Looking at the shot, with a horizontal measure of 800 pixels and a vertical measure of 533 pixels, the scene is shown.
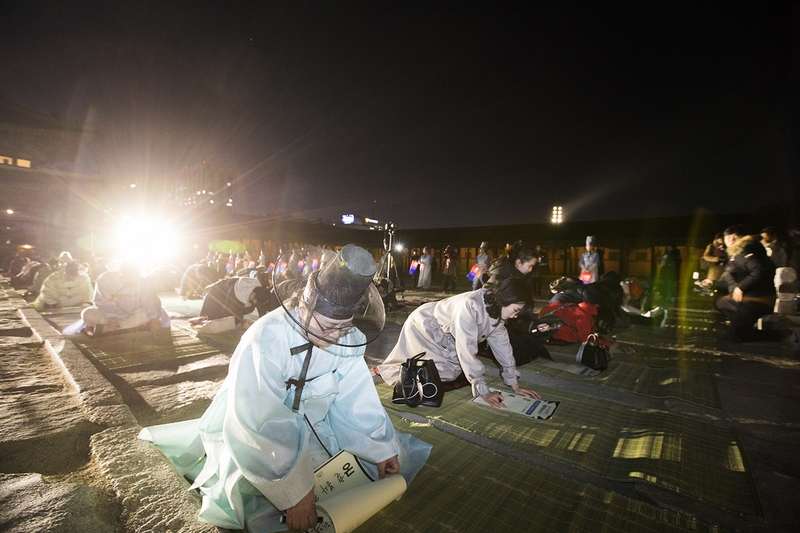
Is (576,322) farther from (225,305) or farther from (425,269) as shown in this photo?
(425,269)

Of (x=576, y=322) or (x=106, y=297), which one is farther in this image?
(x=106, y=297)

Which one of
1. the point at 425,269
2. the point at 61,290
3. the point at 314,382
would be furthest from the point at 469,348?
the point at 425,269

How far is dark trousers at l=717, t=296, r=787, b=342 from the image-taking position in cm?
582

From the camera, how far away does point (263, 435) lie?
1577 mm

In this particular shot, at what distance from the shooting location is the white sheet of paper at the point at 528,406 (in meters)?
3.13

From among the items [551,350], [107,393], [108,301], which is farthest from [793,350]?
[108,301]

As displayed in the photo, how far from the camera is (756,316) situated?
5859 millimetres

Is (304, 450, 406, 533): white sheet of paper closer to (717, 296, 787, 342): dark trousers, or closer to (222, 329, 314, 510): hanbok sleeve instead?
(222, 329, 314, 510): hanbok sleeve

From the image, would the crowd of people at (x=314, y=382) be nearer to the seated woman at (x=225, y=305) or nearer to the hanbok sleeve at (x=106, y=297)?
the seated woman at (x=225, y=305)

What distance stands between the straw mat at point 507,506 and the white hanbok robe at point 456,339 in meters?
1.01

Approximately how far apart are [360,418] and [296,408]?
381 mm

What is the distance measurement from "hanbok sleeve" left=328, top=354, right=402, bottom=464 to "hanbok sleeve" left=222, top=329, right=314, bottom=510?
0.41m

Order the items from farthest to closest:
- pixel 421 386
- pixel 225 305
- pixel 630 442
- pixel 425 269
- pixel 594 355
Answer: pixel 425 269 → pixel 225 305 → pixel 594 355 → pixel 421 386 → pixel 630 442

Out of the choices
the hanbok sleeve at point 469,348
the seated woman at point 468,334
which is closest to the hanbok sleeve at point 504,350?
the seated woman at point 468,334
